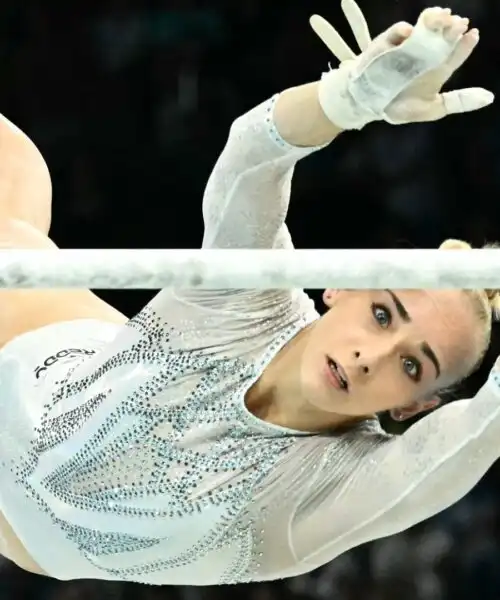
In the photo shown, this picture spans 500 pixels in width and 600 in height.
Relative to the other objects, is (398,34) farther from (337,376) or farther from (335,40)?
(337,376)

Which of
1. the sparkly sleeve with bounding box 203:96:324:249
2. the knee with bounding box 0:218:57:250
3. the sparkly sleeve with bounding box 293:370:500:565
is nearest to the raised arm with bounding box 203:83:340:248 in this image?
the sparkly sleeve with bounding box 203:96:324:249

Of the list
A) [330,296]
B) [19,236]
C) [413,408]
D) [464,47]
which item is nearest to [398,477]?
[413,408]

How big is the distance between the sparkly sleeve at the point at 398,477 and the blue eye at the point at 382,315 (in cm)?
10

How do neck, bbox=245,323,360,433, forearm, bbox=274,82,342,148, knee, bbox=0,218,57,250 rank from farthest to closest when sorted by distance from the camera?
knee, bbox=0,218,57,250, neck, bbox=245,323,360,433, forearm, bbox=274,82,342,148

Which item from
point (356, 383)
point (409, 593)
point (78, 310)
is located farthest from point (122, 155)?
point (356, 383)

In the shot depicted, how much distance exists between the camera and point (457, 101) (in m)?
0.87

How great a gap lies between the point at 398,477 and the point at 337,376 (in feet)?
0.36

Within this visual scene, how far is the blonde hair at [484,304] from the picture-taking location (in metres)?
1.02

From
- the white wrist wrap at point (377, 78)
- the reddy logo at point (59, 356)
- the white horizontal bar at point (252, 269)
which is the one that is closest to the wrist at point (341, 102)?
the white wrist wrap at point (377, 78)

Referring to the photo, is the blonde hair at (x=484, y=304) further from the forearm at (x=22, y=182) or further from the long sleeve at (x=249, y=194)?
the forearm at (x=22, y=182)

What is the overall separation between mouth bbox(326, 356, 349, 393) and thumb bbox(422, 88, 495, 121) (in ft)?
0.82

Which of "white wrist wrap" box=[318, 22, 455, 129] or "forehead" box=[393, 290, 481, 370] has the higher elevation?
"white wrist wrap" box=[318, 22, 455, 129]

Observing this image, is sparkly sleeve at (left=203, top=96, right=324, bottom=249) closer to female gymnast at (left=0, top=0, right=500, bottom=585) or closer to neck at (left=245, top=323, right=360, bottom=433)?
female gymnast at (left=0, top=0, right=500, bottom=585)

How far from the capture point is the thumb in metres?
0.86
